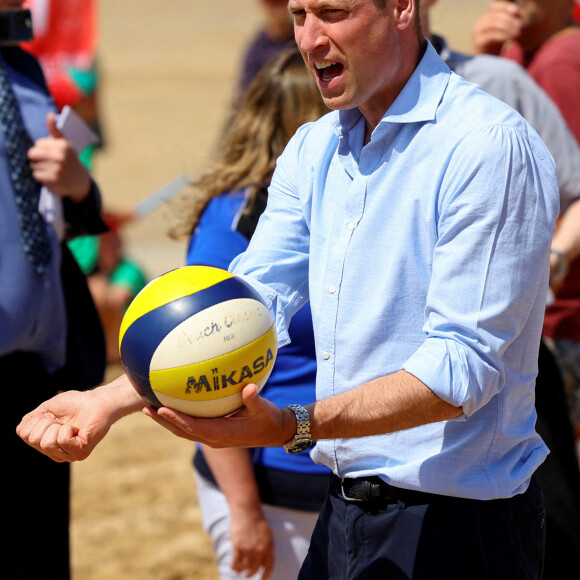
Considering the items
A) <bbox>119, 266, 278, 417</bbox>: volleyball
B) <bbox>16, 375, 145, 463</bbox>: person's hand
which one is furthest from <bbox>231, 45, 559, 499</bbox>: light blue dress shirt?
<bbox>16, 375, 145, 463</bbox>: person's hand

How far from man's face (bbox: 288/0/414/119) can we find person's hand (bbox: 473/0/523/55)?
7.22ft

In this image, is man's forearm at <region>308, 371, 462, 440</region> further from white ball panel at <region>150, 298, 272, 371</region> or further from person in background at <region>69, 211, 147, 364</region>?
person in background at <region>69, 211, 147, 364</region>

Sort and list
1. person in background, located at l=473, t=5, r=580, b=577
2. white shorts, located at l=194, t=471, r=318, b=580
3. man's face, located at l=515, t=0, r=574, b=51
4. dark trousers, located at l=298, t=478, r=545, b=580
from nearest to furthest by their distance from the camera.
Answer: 1. dark trousers, located at l=298, t=478, r=545, b=580
2. white shorts, located at l=194, t=471, r=318, b=580
3. person in background, located at l=473, t=5, r=580, b=577
4. man's face, located at l=515, t=0, r=574, b=51

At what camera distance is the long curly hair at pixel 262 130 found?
10.8 feet

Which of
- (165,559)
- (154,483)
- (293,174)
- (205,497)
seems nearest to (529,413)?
(293,174)

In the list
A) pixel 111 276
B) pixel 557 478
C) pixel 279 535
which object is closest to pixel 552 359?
pixel 557 478

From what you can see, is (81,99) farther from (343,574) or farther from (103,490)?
(343,574)

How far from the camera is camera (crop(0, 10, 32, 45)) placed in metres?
3.30

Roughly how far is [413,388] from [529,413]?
16.7 inches

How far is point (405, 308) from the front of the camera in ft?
7.22

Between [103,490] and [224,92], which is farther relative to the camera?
[224,92]

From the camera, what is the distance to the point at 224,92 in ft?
61.4

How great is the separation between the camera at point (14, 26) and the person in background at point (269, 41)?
310 cm

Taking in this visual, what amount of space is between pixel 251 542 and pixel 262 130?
1347 millimetres
